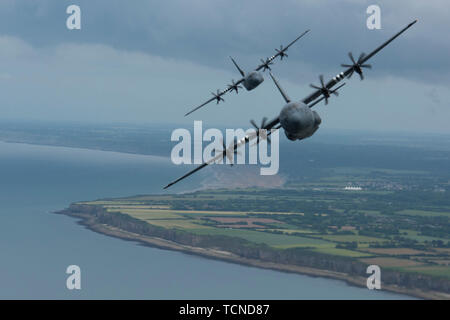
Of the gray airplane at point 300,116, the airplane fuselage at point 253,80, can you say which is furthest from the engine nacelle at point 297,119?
the airplane fuselage at point 253,80

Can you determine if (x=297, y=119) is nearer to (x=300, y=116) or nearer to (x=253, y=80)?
(x=300, y=116)

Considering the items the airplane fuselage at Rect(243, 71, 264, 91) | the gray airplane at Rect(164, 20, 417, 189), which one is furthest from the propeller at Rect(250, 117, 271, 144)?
the airplane fuselage at Rect(243, 71, 264, 91)

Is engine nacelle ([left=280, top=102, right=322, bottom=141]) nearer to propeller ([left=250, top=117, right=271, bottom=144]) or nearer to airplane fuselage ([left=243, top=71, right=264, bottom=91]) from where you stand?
propeller ([left=250, top=117, right=271, bottom=144])

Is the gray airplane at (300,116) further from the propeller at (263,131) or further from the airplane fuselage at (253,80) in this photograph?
the airplane fuselage at (253,80)

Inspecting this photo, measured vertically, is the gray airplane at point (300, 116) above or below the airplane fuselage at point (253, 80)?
below

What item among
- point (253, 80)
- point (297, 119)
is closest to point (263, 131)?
point (297, 119)
